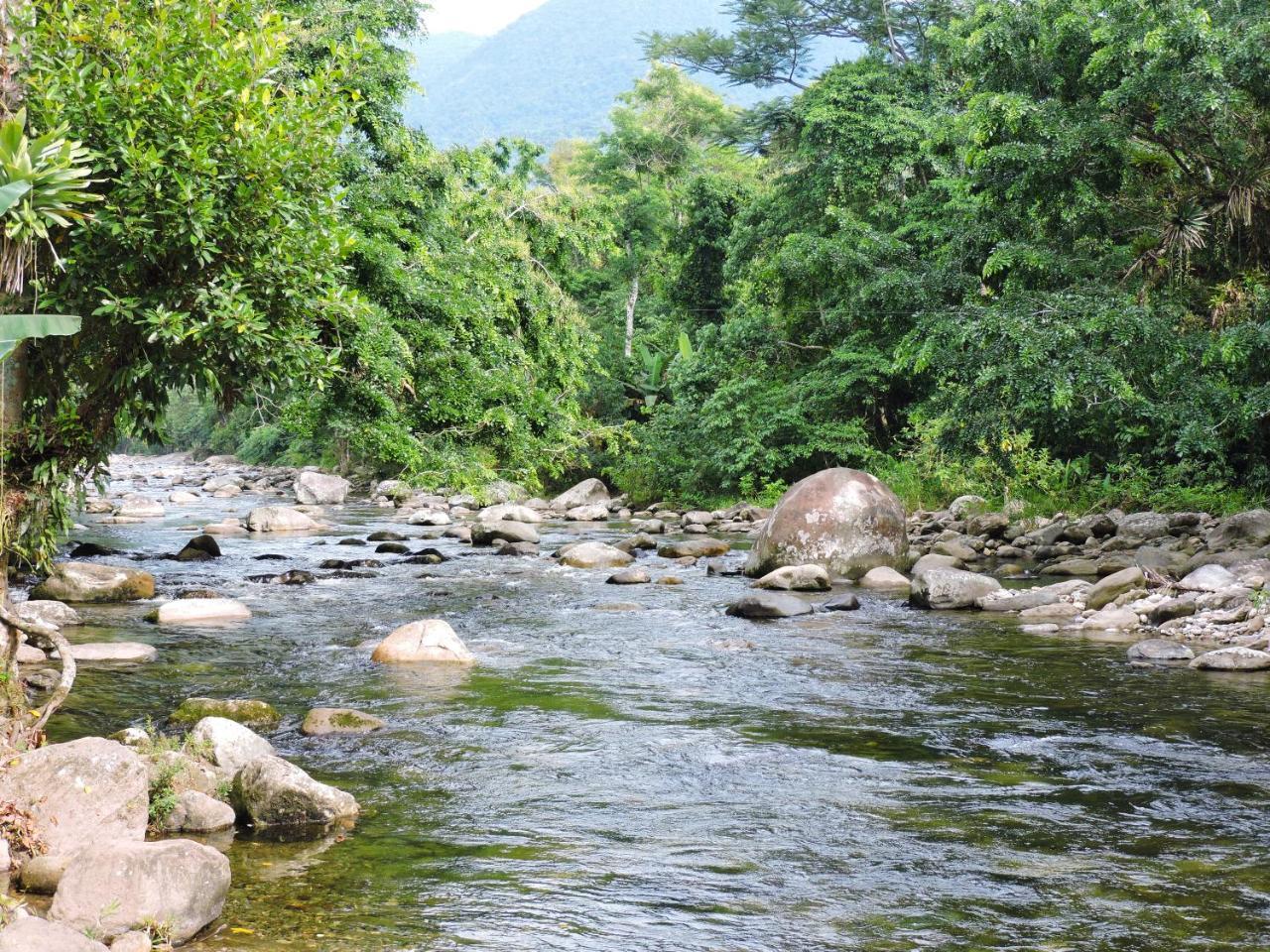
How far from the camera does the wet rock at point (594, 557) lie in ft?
55.3

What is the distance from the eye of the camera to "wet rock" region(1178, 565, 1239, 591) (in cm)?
1149

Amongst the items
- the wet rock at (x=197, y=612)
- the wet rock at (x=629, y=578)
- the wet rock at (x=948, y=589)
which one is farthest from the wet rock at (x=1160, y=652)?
the wet rock at (x=197, y=612)

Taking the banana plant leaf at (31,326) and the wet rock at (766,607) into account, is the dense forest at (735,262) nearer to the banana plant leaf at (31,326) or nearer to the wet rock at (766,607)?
the banana plant leaf at (31,326)

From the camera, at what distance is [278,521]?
23125 mm

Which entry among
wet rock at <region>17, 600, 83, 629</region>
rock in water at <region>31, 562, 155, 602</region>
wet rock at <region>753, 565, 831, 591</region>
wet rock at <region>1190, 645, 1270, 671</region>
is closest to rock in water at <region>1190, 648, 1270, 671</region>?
wet rock at <region>1190, 645, 1270, 671</region>

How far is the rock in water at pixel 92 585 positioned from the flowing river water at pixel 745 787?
1390mm

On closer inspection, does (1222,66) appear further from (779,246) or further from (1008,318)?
(779,246)

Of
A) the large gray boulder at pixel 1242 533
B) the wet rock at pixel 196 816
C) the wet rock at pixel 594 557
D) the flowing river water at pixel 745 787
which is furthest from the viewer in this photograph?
the wet rock at pixel 594 557

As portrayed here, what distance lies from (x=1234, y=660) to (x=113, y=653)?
8797 millimetres

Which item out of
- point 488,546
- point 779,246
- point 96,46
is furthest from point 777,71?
point 96,46

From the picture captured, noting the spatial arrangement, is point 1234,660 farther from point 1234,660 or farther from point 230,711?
point 230,711

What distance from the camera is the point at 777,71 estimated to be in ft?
121

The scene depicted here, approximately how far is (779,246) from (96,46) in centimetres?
2271

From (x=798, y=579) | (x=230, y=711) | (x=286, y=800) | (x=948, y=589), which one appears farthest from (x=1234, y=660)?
(x=230, y=711)
